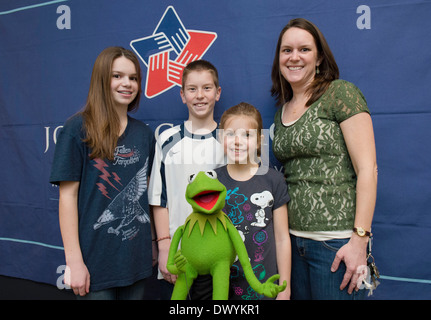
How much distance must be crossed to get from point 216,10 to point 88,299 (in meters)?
1.38

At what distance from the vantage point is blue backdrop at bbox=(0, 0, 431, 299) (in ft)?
4.45

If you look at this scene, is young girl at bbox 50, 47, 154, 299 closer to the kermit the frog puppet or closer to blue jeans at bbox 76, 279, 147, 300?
blue jeans at bbox 76, 279, 147, 300

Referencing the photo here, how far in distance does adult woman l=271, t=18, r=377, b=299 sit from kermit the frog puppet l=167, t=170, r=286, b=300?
27 centimetres

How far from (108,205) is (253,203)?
525mm

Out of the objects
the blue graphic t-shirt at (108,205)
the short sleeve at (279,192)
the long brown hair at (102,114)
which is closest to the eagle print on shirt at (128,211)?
the blue graphic t-shirt at (108,205)

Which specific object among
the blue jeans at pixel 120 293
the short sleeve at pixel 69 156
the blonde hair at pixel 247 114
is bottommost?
the blue jeans at pixel 120 293

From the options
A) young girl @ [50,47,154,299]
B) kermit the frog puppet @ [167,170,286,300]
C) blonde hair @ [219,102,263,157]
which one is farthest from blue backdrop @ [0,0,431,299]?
kermit the frog puppet @ [167,170,286,300]

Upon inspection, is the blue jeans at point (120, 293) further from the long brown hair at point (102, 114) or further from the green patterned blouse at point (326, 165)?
the green patterned blouse at point (326, 165)

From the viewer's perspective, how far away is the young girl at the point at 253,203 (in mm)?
1084

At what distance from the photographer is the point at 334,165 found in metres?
1.09

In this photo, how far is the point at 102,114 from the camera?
3.88 feet

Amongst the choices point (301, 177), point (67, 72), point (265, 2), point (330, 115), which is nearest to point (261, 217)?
point (301, 177)

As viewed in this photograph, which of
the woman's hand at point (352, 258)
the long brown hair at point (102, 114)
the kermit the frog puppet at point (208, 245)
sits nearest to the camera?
the kermit the frog puppet at point (208, 245)

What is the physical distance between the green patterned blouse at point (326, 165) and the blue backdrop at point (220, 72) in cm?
41
